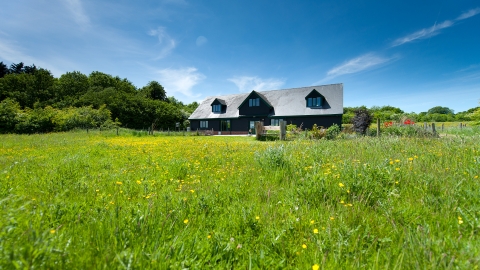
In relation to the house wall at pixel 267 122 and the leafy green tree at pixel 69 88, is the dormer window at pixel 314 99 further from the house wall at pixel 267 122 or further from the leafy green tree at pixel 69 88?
the leafy green tree at pixel 69 88

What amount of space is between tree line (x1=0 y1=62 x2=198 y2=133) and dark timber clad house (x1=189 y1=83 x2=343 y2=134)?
414 inches

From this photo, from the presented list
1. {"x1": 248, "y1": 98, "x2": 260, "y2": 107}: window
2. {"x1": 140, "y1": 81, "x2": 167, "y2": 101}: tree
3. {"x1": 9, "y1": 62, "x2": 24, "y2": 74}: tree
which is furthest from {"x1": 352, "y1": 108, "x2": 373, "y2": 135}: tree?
{"x1": 9, "y1": 62, "x2": 24, "y2": 74}: tree

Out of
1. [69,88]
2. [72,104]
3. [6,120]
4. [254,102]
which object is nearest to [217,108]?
[254,102]

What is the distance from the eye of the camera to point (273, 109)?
103ft

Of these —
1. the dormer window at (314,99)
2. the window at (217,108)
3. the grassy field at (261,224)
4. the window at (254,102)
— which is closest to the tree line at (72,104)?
the window at (217,108)

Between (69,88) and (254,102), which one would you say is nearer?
(254,102)

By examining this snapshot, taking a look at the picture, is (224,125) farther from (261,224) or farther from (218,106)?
(261,224)

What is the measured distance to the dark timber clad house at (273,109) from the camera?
26944 millimetres

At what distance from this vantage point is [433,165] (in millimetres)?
4027

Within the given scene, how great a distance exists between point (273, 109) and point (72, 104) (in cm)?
3786

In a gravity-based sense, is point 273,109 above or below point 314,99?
below

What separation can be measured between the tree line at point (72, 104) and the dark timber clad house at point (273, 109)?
10528 mm

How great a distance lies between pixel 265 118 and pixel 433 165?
27.2 meters

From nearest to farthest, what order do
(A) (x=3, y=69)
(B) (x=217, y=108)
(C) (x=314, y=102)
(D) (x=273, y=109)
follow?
1. (C) (x=314, y=102)
2. (D) (x=273, y=109)
3. (B) (x=217, y=108)
4. (A) (x=3, y=69)
